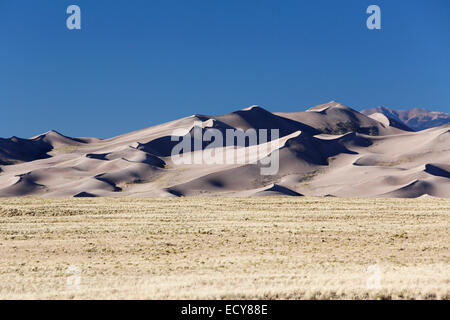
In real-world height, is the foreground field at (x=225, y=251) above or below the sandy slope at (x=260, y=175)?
above

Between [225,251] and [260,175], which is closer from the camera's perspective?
[225,251]

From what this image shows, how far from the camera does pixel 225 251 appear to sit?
32.0 meters

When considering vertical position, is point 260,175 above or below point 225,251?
below

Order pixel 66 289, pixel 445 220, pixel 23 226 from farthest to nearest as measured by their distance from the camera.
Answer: pixel 445 220 < pixel 23 226 < pixel 66 289

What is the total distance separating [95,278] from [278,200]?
46.7m

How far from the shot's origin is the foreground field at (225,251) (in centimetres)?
1933

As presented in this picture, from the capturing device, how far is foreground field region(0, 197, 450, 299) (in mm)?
19328

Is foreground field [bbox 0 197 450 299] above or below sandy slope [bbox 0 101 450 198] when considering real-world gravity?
above

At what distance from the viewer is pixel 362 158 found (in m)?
172

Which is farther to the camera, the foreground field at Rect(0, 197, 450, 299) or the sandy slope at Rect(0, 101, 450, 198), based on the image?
the sandy slope at Rect(0, 101, 450, 198)

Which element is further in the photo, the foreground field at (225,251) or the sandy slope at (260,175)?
the sandy slope at (260,175)

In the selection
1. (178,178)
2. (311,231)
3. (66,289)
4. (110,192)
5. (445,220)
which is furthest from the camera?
(178,178)

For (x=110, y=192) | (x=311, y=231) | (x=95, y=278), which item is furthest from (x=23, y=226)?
(x=110, y=192)

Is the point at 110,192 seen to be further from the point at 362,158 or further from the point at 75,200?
the point at 362,158
